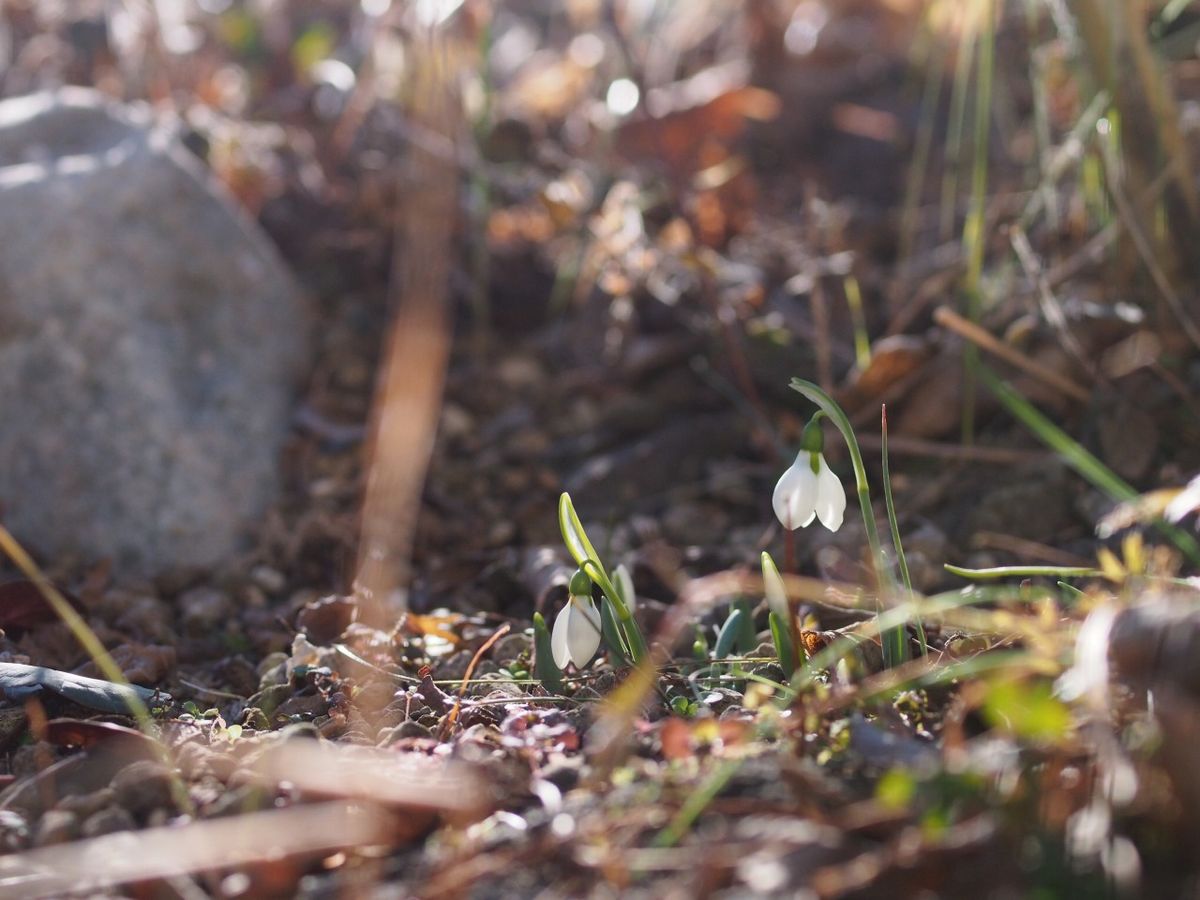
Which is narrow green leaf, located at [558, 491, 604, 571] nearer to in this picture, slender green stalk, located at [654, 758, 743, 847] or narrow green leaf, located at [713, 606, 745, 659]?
narrow green leaf, located at [713, 606, 745, 659]

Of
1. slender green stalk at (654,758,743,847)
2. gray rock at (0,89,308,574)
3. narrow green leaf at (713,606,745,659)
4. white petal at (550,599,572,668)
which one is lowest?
narrow green leaf at (713,606,745,659)

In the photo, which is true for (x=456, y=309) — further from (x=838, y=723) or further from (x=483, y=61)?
(x=838, y=723)

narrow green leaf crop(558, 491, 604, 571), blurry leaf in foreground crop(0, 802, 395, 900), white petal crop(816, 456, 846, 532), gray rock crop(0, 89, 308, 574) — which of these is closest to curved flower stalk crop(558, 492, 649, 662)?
narrow green leaf crop(558, 491, 604, 571)

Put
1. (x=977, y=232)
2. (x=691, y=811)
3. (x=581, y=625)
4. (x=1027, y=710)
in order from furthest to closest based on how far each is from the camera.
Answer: (x=977, y=232)
(x=581, y=625)
(x=691, y=811)
(x=1027, y=710)

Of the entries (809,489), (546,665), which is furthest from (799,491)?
(546,665)

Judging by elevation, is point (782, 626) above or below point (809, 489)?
below

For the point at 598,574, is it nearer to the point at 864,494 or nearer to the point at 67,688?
the point at 864,494
